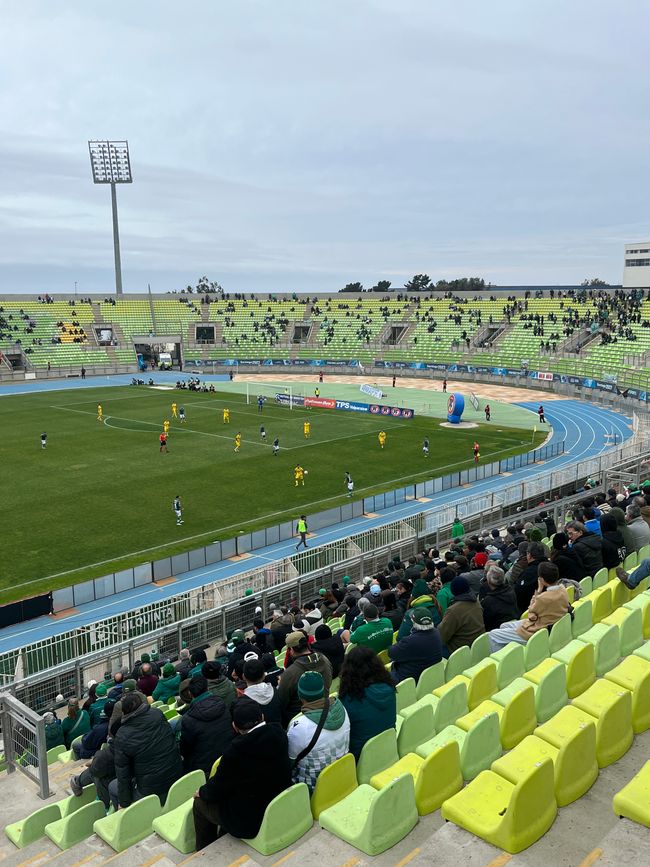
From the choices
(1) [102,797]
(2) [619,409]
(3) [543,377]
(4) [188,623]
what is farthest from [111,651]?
(3) [543,377]

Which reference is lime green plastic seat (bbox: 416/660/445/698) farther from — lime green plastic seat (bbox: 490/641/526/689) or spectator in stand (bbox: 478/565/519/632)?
spectator in stand (bbox: 478/565/519/632)

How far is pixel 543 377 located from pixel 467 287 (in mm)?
92274

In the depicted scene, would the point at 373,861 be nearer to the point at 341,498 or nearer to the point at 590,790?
the point at 590,790

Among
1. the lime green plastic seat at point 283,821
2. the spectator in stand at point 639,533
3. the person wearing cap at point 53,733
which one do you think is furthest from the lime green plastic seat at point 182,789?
the spectator in stand at point 639,533

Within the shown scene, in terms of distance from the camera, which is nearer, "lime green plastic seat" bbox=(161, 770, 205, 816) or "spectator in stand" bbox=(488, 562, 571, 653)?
"lime green plastic seat" bbox=(161, 770, 205, 816)

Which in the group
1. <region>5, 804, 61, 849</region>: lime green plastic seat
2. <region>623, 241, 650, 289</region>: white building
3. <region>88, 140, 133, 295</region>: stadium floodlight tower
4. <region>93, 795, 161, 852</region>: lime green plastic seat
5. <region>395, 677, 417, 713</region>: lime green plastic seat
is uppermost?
<region>88, 140, 133, 295</region>: stadium floodlight tower

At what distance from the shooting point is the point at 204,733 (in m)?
6.36

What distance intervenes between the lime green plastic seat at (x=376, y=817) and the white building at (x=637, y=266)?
100.0 metres

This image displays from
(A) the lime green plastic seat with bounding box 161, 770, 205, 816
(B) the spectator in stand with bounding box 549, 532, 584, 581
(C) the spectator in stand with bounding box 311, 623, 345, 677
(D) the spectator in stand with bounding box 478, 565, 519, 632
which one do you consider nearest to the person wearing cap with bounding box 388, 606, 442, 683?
(C) the spectator in stand with bounding box 311, 623, 345, 677

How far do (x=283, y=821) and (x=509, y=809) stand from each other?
1.68 metres

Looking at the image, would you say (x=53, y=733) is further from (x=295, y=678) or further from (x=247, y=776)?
(x=247, y=776)

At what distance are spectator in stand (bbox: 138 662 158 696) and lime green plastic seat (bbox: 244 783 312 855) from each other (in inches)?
187

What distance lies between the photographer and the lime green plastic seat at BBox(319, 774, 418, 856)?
4.93 meters

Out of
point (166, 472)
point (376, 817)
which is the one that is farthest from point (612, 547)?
point (166, 472)
